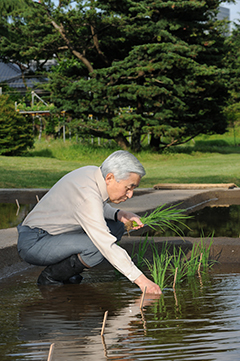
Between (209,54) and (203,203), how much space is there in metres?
20.1

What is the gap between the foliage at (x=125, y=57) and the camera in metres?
22.6

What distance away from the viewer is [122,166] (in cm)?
291

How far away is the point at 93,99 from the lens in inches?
925

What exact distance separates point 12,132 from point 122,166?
59.2 feet

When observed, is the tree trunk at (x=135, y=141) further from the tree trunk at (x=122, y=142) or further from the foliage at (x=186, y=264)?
the foliage at (x=186, y=264)

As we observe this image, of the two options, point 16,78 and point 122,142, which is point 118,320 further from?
point 16,78

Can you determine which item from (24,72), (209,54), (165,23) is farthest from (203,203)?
(24,72)

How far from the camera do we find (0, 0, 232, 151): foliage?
74.2 ft

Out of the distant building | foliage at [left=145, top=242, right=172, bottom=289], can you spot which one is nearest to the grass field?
foliage at [left=145, top=242, right=172, bottom=289]

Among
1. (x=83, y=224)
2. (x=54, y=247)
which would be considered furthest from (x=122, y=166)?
(x=54, y=247)

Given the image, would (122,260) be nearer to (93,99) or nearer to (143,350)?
(143,350)

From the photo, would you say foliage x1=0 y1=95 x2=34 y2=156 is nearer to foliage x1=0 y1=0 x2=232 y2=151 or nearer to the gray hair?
foliage x1=0 y1=0 x2=232 y2=151

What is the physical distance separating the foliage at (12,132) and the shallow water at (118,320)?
17.0 metres

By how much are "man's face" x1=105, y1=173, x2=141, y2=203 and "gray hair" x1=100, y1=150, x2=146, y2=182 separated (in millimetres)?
27
